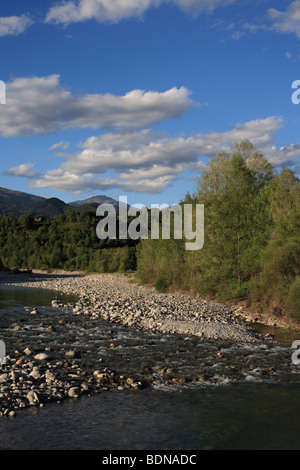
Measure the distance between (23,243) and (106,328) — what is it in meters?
97.6

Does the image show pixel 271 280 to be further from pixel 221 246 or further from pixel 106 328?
pixel 106 328

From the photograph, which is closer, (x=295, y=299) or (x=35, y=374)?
(x=35, y=374)

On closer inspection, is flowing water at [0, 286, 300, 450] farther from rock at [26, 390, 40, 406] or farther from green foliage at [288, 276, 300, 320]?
green foliage at [288, 276, 300, 320]

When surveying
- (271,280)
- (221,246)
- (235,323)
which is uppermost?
(221,246)

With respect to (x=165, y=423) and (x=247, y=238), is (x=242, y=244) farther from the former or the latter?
(x=165, y=423)

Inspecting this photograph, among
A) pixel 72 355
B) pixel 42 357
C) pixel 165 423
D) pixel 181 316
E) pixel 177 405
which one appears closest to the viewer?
pixel 165 423

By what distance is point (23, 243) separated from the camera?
377 feet

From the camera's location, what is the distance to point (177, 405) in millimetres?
11695

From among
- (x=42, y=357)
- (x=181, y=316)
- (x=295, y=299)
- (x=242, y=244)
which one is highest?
(x=242, y=244)

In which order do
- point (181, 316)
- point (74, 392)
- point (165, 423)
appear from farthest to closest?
1. point (181, 316)
2. point (74, 392)
3. point (165, 423)

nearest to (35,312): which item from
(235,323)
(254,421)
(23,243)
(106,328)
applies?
(106,328)

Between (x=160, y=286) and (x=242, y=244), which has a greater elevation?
(x=242, y=244)

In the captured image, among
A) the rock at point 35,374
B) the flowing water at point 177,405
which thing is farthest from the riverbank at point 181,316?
the rock at point 35,374

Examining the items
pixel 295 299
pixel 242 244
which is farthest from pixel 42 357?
pixel 242 244
